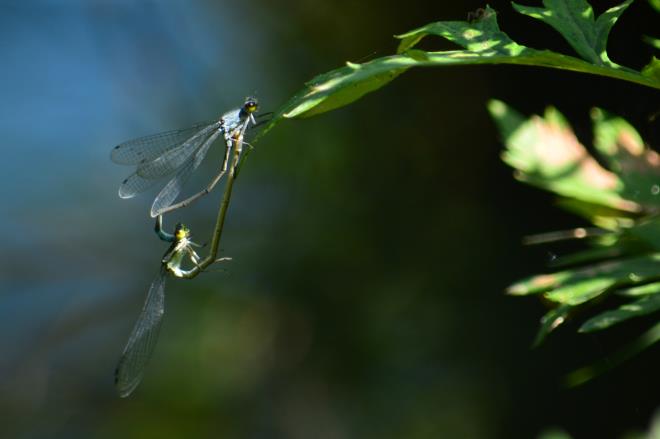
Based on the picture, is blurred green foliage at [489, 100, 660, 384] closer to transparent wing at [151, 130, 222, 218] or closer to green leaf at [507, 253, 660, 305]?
green leaf at [507, 253, 660, 305]

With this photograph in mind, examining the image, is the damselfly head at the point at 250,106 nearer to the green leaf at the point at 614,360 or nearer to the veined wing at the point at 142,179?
the veined wing at the point at 142,179

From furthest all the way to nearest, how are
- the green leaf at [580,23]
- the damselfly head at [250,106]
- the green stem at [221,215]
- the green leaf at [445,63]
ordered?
the damselfly head at [250,106] → the green stem at [221,215] → the green leaf at [580,23] → the green leaf at [445,63]

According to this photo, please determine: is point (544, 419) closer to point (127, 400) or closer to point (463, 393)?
point (463, 393)

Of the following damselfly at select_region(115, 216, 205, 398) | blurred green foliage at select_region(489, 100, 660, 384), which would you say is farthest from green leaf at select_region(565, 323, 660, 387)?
damselfly at select_region(115, 216, 205, 398)

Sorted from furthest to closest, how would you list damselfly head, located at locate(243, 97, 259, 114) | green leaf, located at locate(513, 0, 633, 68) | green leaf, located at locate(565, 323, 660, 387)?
1. damselfly head, located at locate(243, 97, 259, 114)
2. green leaf, located at locate(513, 0, 633, 68)
3. green leaf, located at locate(565, 323, 660, 387)

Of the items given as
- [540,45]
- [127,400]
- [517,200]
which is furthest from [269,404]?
[540,45]

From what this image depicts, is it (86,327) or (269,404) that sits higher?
(86,327)

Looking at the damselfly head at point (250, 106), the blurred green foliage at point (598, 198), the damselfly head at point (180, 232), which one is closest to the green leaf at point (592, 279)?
the blurred green foliage at point (598, 198)
